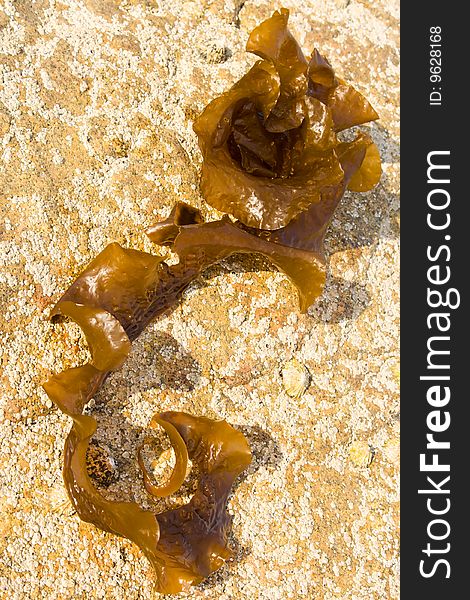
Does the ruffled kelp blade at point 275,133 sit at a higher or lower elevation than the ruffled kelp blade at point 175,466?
higher

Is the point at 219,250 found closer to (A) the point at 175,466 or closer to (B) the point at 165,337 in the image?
(B) the point at 165,337

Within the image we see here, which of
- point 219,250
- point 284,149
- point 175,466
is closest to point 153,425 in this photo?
point 175,466

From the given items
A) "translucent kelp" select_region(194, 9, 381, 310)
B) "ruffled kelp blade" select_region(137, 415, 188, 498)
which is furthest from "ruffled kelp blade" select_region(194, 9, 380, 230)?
"ruffled kelp blade" select_region(137, 415, 188, 498)

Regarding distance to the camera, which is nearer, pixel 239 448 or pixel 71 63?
pixel 239 448

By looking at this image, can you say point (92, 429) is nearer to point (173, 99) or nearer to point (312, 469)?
point (312, 469)

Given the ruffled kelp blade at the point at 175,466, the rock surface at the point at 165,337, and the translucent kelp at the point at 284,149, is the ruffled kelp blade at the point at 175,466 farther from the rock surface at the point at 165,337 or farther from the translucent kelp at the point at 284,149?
the translucent kelp at the point at 284,149

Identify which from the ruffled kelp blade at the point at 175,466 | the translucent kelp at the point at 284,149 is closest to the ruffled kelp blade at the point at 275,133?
the translucent kelp at the point at 284,149

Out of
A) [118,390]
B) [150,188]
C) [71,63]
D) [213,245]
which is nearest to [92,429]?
[118,390]
